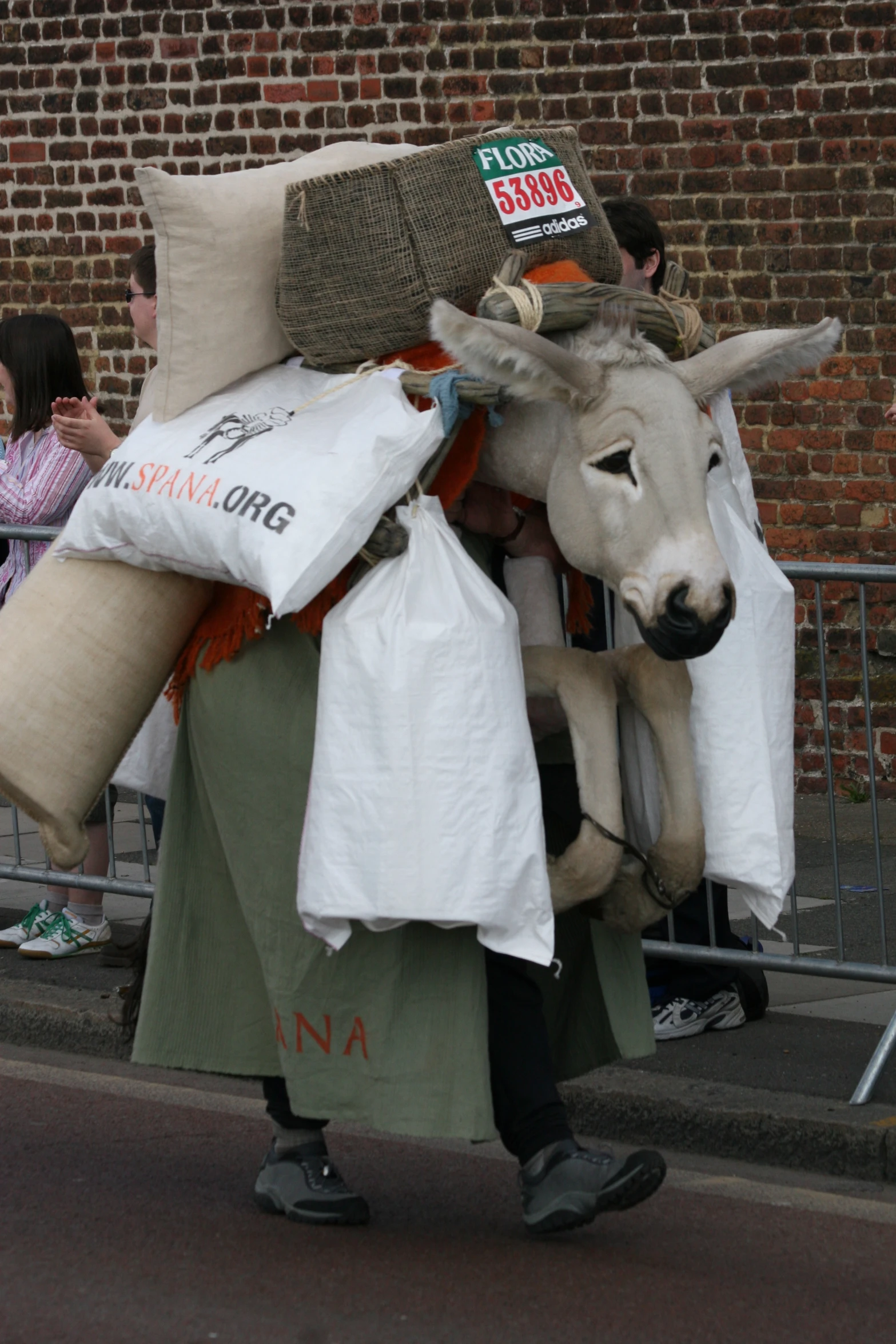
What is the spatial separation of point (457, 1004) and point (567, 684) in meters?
0.63

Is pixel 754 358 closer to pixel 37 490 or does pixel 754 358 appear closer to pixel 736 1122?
pixel 736 1122

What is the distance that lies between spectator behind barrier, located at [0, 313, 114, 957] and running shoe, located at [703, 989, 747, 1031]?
212 cm

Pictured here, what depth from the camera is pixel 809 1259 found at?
3.95m

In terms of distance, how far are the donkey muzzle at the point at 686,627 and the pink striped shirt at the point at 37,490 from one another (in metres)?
3.51

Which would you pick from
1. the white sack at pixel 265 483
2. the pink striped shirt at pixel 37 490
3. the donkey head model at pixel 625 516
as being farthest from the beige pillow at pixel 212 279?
the pink striped shirt at pixel 37 490

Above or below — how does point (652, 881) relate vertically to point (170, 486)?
below

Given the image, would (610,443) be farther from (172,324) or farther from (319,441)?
(172,324)

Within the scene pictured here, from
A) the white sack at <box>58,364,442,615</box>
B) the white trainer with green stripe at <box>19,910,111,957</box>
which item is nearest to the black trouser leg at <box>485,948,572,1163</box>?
the white sack at <box>58,364,442,615</box>

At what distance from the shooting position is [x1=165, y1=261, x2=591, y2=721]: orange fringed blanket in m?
3.61

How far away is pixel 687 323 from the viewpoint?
3.76 meters

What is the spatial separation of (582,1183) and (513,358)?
153cm

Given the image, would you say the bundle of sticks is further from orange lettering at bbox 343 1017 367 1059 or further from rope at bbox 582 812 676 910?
orange lettering at bbox 343 1017 367 1059

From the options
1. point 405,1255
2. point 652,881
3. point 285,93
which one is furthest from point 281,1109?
point 285,93

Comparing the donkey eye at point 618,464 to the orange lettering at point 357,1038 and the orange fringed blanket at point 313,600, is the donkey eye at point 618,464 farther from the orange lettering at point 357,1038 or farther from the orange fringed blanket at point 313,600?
the orange lettering at point 357,1038
